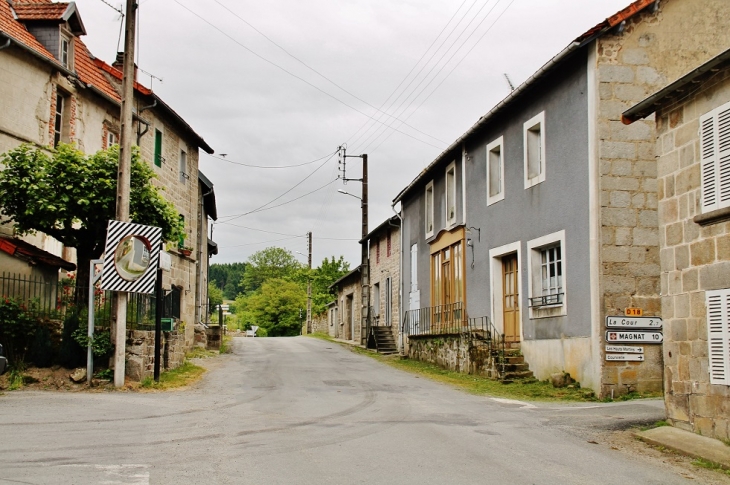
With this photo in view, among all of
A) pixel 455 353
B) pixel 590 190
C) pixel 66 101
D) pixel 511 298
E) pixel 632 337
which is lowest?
pixel 455 353

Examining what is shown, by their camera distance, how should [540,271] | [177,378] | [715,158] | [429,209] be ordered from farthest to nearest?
[429,209] → [540,271] → [177,378] → [715,158]

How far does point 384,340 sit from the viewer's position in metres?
32.1

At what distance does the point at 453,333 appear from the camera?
21.2 m

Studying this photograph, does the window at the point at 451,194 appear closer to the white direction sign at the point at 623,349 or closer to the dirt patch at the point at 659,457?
the white direction sign at the point at 623,349

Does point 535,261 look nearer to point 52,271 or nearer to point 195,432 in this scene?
point 195,432

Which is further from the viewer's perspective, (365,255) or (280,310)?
(280,310)

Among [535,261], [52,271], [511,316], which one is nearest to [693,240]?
[535,261]

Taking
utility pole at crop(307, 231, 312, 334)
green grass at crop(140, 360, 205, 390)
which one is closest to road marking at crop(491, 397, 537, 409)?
green grass at crop(140, 360, 205, 390)

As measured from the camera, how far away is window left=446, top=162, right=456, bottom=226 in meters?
23.0

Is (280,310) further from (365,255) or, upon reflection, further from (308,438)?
(308,438)

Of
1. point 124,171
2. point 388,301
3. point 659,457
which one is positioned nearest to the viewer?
point 659,457

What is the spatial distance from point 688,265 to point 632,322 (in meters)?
4.83

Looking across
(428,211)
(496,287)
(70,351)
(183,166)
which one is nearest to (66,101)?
(183,166)

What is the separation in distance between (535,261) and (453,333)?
16.0 ft
